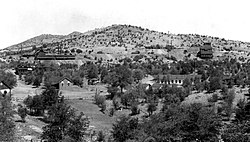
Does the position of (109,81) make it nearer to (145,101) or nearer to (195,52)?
(145,101)

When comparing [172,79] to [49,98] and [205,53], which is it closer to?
[49,98]

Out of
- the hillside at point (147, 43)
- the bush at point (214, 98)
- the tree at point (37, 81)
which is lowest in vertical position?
the bush at point (214, 98)

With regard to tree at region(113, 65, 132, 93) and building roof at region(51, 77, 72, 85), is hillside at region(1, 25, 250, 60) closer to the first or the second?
tree at region(113, 65, 132, 93)

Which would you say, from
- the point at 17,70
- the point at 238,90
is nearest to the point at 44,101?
the point at 238,90

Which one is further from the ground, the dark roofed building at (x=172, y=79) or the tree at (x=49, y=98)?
the dark roofed building at (x=172, y=79)

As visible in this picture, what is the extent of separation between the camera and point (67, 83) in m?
82.8

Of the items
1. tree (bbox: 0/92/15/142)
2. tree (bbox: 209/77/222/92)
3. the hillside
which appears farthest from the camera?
the hillside

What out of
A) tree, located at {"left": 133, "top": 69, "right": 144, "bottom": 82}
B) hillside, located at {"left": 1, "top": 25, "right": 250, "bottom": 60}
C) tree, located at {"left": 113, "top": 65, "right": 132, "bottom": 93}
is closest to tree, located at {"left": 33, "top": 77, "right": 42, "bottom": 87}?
tree, located at {"left": 113, "top": 65, "right": 132, "bottom": 93}

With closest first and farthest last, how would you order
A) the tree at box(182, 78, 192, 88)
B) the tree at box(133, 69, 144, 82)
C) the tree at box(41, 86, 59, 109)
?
the tree at box(41, 86, 59, 109) → the tree at box(182, 78, 192, 88) → the tree at box(133, 69, 144, 82)

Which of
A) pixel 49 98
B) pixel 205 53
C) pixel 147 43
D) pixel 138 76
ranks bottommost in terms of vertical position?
pixel 49 98

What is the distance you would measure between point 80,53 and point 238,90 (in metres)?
76.4

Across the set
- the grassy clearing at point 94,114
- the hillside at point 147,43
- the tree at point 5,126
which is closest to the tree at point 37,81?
the grassy clearing at point 94,114

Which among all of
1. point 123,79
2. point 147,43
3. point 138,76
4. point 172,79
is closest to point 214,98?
point 123,79

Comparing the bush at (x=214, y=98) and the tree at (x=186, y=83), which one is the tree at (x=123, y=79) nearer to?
the tree at (x=186, y=83)
